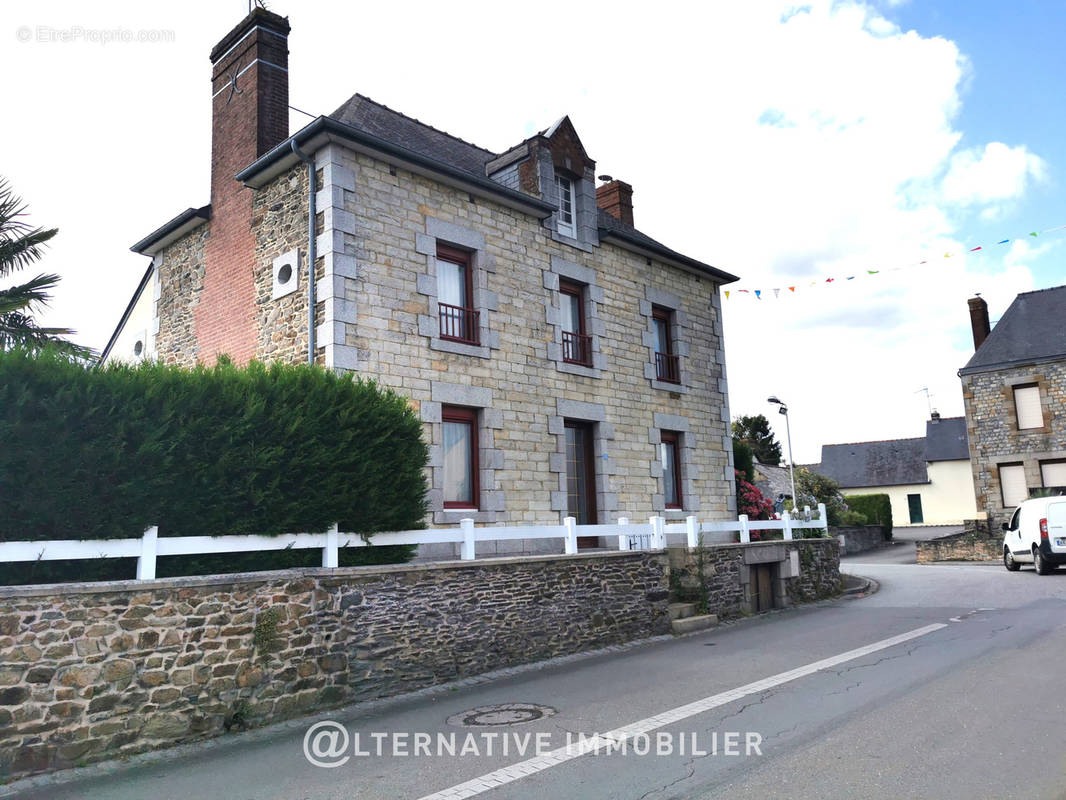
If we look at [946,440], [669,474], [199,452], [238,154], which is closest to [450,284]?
[238,154]

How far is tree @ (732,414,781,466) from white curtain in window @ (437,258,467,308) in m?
43.4

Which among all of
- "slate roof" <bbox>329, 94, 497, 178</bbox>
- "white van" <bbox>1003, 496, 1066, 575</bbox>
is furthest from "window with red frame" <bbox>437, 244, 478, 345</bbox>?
Answer: "white van" <bbox>1003, 496, 1066, 575</bbox>

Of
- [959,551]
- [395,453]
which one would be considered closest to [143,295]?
[395,453]

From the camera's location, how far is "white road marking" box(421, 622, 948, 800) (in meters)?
4.86

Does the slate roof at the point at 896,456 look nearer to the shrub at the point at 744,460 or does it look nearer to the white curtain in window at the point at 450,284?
the shrub at the point at 744,460

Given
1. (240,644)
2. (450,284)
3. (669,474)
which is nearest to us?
(240,644)

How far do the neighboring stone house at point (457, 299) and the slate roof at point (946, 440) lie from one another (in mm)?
30616

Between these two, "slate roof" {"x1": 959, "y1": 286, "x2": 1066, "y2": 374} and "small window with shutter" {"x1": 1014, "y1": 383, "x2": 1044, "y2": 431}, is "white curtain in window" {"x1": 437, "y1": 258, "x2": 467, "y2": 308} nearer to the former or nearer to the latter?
"slate roof" {"x1": 959, "y1": 286, "x2": 1066, "y2": 374}

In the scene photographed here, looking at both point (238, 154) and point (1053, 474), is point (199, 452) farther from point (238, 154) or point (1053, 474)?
point (1053, 474)

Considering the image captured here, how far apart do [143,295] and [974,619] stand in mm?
15184

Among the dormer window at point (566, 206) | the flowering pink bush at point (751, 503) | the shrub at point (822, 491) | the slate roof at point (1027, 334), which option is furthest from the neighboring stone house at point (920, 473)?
the dormer window at point (566, 206)

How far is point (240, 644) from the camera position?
662 centimetres

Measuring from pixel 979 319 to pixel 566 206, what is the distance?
79.9 feet

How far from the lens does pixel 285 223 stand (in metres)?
11.8
